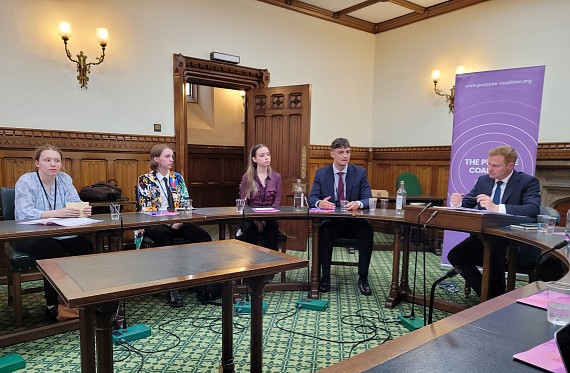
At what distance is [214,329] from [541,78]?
3357 mm

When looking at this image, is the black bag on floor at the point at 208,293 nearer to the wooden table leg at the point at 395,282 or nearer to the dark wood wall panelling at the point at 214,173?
the wooden table leg at the point at 395,282

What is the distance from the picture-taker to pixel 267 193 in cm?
350

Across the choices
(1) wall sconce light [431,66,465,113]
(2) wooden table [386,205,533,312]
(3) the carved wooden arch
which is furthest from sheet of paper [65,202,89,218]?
(1) wall sconce light [431,66,465,113]

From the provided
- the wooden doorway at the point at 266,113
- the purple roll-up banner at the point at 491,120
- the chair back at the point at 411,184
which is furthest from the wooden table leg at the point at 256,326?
the chair back at the point at 411,184

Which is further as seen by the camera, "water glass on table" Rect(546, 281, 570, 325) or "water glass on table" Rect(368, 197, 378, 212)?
"water glass on table" Rect(368, 197, 378, 212)

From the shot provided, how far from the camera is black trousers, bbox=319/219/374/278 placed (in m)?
3.30

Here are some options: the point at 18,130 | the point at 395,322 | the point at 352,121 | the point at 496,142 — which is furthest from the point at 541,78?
the point at 18,130

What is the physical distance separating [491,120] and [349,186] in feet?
4.91

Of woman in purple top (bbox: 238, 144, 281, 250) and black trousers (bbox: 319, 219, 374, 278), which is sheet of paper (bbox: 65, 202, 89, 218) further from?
black trousers (bbox: 319, 219, 374, 278)

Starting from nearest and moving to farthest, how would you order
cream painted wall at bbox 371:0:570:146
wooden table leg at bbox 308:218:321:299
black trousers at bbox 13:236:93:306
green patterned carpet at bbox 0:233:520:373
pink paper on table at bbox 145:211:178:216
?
green patterned carpet at bbox 0:233:520:373 < black trousers at bbox 13:236:93:306 < pink paper on table at bbox 145:211:178:216 < wooden table leg at bbox 308:218:321:299 < cream painted wall at bbox 371:0:570:146

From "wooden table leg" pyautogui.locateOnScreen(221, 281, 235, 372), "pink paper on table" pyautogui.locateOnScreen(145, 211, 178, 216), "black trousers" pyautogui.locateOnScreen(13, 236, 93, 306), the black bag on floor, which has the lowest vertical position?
the black bag on floor

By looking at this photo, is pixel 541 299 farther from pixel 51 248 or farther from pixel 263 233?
pixel 51 248

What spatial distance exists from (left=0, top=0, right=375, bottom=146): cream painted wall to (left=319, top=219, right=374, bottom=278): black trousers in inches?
91.1

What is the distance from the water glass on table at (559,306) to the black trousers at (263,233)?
2.53 meters
